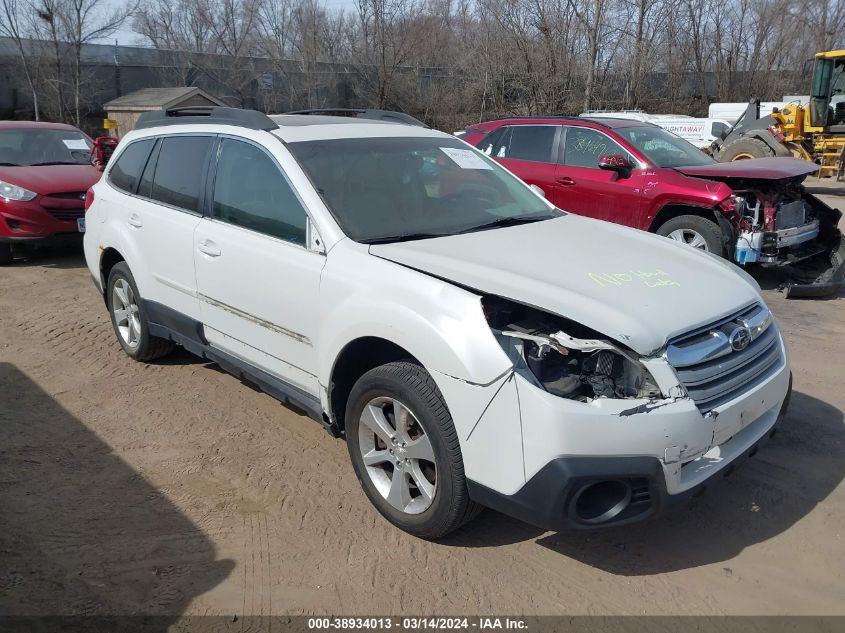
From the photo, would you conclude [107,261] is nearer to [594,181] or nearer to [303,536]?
[303,536]

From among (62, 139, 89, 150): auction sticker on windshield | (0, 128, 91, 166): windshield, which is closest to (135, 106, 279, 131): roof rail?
(0, 128, 91, 166): windshield

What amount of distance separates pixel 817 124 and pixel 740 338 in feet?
56.7

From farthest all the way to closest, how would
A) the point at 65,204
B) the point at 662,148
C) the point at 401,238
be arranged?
1. the point at 65,204
2. the point at 662,148
3. the point at 401,238

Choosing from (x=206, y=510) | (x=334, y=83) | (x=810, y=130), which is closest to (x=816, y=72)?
(x=810, y=130)

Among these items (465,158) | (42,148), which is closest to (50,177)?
(42,148)

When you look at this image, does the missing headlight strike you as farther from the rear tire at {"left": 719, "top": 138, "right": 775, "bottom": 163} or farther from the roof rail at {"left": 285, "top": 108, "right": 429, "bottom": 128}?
the rear tire at {"left": 719, "top": 138, "right": 775, "bottom": 163}

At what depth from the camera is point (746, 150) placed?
15984 mm

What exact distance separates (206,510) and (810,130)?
18.5 metres

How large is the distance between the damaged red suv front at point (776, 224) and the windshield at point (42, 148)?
313 inches

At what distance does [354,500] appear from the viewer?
369cm

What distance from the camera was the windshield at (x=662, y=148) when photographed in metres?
8.08

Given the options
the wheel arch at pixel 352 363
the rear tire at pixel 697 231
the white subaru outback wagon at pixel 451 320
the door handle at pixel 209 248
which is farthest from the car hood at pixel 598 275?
the rear tire at pixel 697 231

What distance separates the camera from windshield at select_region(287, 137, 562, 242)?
376 centimetres

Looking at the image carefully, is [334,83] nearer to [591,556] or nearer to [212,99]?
[212,99]
